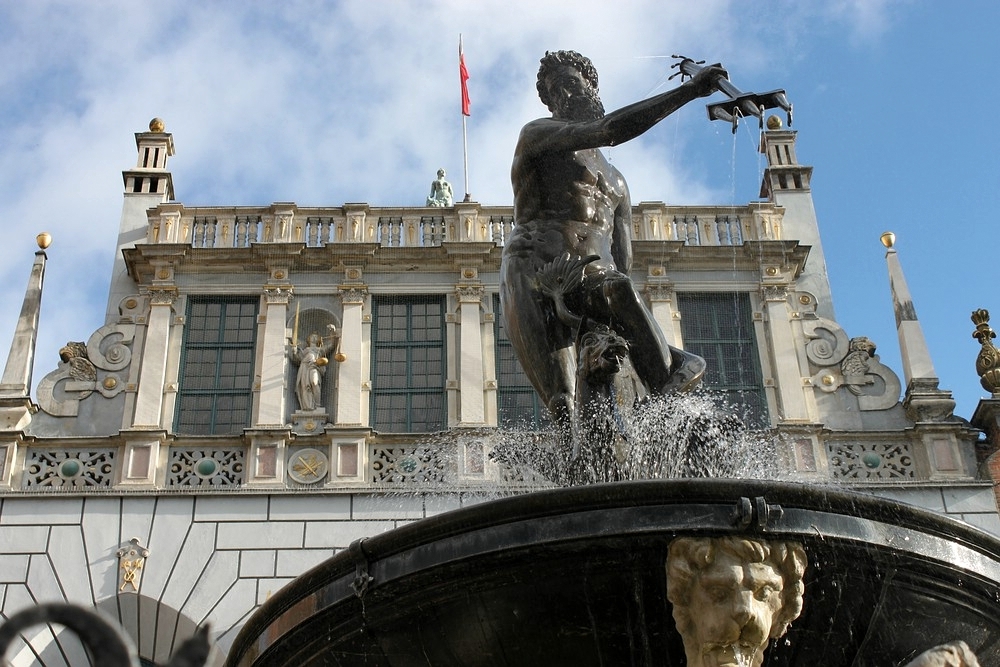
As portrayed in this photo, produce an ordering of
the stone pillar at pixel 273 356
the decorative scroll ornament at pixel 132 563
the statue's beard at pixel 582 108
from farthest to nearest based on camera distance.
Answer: the stone pillar at pixel 273 356 < the decorative scroll ornament at pixel 132 563 < the statue's beard at pixel 582 108

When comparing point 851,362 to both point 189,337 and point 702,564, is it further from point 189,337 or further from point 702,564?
point 702,564

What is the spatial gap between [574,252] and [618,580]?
2970 millimetres

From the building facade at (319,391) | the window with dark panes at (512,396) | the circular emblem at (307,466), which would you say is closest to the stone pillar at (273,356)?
the building facade at (319,391)

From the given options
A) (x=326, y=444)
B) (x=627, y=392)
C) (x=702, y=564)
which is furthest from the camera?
(x=326, y=444)

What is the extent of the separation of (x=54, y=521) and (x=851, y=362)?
12.8 meters

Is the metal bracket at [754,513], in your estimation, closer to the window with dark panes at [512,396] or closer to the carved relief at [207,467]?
the carved relief at [207,467]

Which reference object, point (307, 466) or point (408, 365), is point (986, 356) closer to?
point (408, 365)

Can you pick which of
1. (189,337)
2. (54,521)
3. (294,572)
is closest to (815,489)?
(294,572)

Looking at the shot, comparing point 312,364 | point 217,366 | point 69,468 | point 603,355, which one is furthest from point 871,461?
point 603,355

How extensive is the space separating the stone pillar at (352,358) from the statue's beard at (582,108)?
41.1 feet

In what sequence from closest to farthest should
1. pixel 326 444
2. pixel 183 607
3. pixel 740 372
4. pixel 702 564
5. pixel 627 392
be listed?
pixel 702 564
pixel 627 392
pixel 183 607
pixel 326 444
pixel 740 372

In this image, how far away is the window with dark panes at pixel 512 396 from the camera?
69.9ft

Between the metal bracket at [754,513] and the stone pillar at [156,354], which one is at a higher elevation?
the stone pillar at [156,354]

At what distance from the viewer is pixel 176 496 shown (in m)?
19.7
